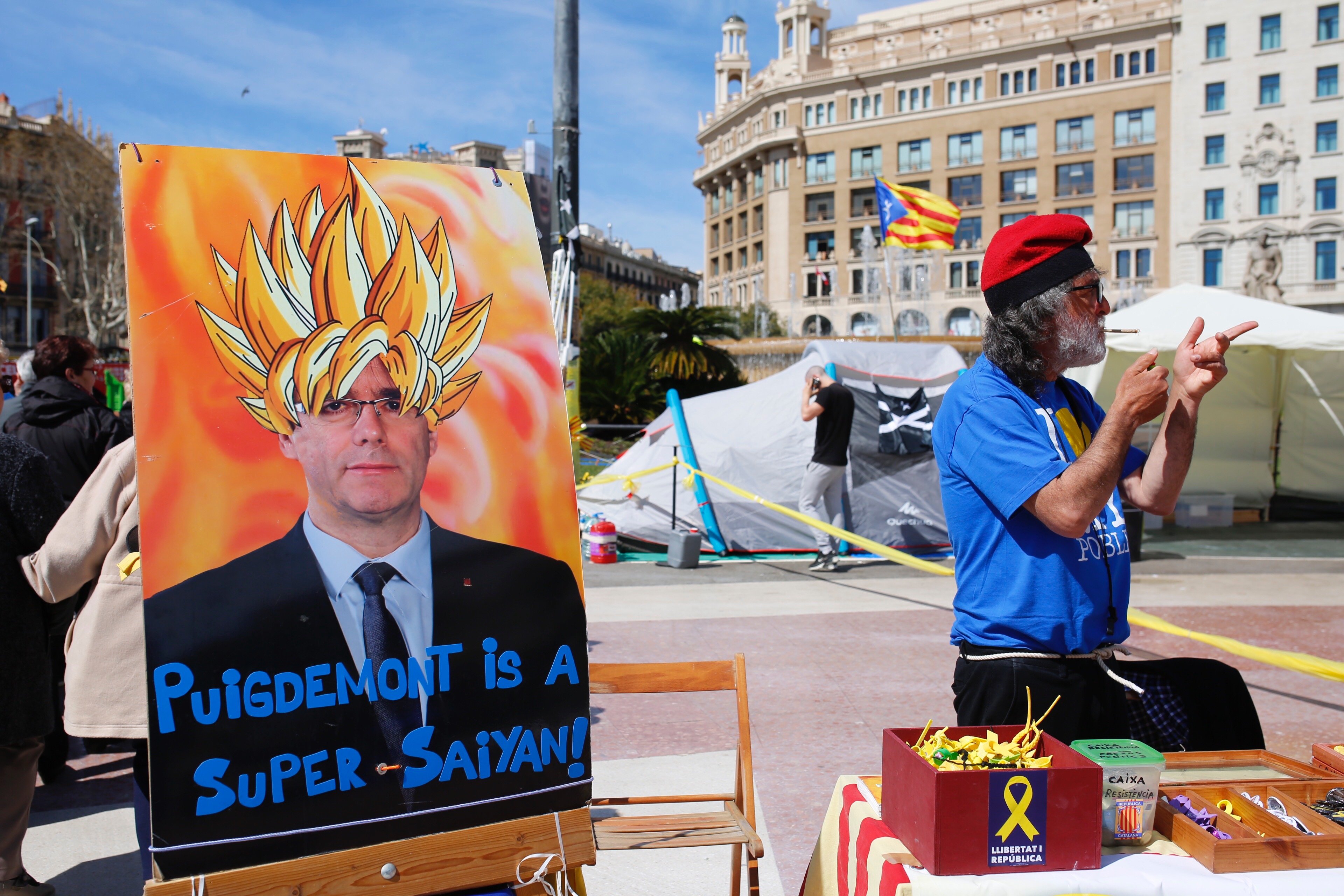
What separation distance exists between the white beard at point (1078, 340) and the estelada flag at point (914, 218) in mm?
12971

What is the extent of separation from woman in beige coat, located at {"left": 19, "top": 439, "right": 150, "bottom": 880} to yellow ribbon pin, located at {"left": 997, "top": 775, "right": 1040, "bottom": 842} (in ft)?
7.19

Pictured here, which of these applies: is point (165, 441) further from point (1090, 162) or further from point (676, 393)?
point (1090, 162)

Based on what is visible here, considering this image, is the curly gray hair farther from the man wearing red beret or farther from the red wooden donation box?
the red wooden donation box

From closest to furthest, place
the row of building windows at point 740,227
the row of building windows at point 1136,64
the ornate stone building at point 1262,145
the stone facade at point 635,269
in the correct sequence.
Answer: the ornate stone building at point 1262,145, the row of building windows at point 1136,64, the row of building windows at point 740,227, the stone facade at point 635,269

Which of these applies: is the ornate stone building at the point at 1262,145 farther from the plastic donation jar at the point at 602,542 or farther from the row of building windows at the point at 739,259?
the plastic donation jar at the point at 602,542

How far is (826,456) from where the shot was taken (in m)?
8.18

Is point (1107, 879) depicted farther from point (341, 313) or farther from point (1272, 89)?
point (1272, 89)

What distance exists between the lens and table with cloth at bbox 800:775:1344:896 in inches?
64.1

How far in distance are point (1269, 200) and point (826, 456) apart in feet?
178

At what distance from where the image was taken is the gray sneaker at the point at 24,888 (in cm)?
291

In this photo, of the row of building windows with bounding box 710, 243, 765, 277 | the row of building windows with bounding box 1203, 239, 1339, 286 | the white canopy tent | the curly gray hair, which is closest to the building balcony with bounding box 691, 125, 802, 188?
the row of building windows with bounding box 710, 243, 765, 277

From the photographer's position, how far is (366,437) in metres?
2.05

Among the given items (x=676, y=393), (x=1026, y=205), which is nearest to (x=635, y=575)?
(x=676, y=393)

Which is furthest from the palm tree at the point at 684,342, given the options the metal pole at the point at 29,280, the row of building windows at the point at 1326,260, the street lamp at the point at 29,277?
the row of building windows at the point at 1326,260
